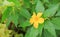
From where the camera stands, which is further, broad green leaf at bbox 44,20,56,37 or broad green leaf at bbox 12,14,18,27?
broad green leaf at bbox 12,14,18,27

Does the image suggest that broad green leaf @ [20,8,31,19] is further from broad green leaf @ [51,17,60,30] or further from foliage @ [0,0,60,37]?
broad green leaf @ [51,17,60,30]

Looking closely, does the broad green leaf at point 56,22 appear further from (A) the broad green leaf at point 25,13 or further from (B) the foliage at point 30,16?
(A) the broad green leaf at point 25,13

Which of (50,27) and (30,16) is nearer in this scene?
(50,27)

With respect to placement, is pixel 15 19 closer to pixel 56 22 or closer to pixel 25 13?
Result: pixel 25 13

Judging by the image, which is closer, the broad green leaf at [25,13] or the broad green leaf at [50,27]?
the broad green leaf at [50,27]


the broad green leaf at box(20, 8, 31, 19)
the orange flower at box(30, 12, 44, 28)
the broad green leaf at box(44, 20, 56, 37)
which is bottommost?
the broad green leaf at box(44, 20, 56, 37)

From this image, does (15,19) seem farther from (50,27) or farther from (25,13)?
(50,27)

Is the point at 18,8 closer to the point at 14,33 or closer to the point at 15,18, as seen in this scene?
the point at 15,18

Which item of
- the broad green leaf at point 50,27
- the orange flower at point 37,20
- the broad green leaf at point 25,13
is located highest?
the broad green leaf at point 25,13

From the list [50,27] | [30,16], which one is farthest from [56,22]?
[30,16]

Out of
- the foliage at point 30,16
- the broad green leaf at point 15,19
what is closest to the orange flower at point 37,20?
the foliage at point 30,16

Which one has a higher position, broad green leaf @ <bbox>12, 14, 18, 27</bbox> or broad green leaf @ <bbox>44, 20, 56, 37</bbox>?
broad green leaf @ <bbox>12, 14, 18, 27</bbox>

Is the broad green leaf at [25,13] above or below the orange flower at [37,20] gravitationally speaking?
above

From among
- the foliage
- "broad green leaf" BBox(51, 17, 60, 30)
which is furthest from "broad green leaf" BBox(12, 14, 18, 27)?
"broad green leaf" BBox(51, 17, 60, 30)
